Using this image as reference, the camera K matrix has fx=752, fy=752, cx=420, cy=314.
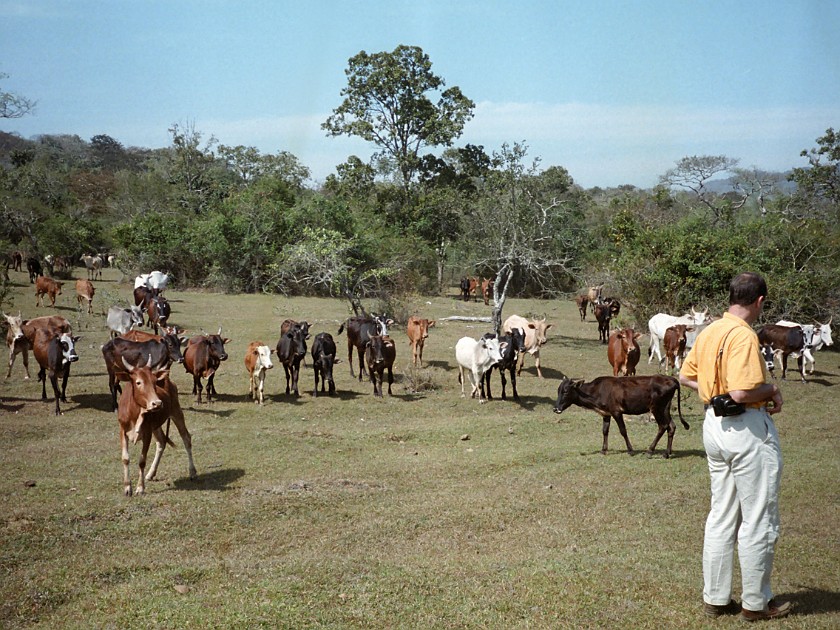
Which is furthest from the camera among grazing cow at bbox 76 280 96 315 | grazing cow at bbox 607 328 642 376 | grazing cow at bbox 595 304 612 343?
grazing cow at bbox 76 280 96 315

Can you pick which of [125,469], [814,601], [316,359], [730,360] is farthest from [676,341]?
[730,360]

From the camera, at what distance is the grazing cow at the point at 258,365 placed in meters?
15.2

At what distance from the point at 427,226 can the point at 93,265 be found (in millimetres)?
18399

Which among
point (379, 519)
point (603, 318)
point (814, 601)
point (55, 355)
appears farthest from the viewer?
point (603, 318)

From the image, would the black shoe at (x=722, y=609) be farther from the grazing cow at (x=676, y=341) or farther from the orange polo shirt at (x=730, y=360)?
the grazing cow at (x=676, y=341)

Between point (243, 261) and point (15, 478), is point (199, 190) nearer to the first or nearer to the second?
point (243, 261)

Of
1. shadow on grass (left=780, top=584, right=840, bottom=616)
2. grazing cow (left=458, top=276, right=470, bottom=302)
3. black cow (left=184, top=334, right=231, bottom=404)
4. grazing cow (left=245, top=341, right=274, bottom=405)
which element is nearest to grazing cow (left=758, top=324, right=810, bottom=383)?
grazing cow (left=245, top=341, right=274, bottom=405)

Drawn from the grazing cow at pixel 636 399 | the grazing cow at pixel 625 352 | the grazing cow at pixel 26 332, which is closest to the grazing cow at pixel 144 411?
the grazing cow at pixel 636 399

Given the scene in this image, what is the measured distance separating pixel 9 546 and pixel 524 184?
68.7 feet

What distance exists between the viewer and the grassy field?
602cm

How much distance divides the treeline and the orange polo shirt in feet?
61.3

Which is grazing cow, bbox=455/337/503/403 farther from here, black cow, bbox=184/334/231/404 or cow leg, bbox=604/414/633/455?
black cow, bbox=184/334/231/404

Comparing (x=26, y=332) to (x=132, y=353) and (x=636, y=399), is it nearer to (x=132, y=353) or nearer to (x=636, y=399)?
(x=132, y=353)

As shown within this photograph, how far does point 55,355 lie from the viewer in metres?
14.4
